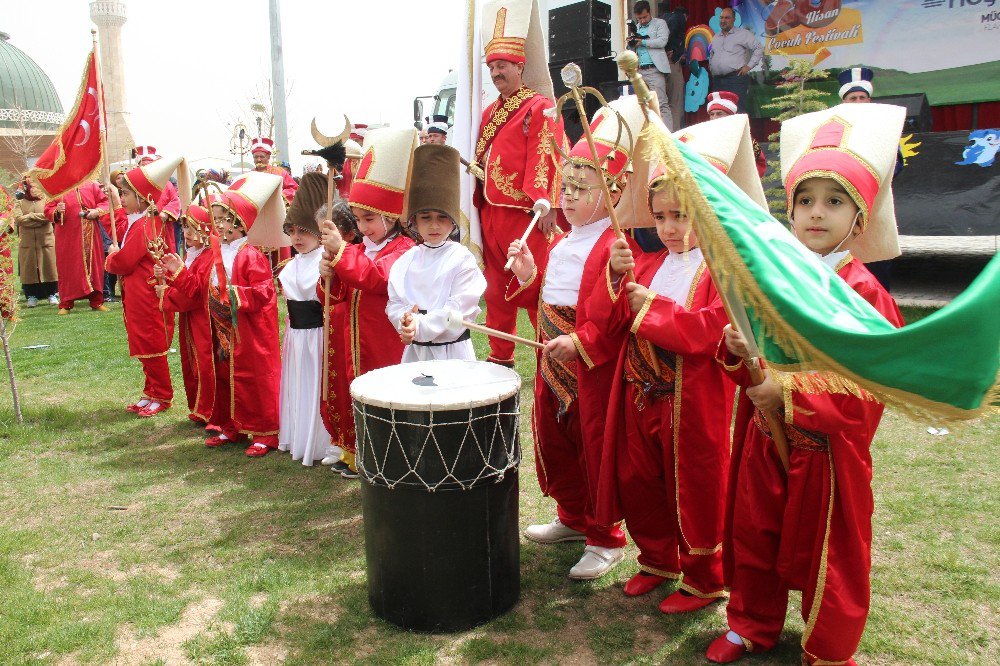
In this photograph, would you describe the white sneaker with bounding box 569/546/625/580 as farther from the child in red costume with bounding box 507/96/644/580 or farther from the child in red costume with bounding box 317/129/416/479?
the child in red costume with bounding box 317/129/416/479

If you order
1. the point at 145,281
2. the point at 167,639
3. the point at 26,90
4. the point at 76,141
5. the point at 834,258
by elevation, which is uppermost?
the point at 26,90

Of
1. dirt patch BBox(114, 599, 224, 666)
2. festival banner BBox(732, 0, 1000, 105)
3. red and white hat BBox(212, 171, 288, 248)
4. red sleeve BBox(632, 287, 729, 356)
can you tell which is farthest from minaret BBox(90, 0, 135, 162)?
red sleeve BBox(632, 287, 729, 356)

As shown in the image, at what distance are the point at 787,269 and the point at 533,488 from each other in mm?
2954

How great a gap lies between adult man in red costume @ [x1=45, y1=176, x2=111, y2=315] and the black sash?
26.9 feet

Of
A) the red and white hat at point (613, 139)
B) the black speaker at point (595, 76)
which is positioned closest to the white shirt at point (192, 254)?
the red and white hat at point (613, 139)

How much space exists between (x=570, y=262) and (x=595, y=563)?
4.43 ft

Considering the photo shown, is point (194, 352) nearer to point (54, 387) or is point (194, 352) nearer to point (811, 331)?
point (54, 387)

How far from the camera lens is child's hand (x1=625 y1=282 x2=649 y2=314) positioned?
2.87 metres

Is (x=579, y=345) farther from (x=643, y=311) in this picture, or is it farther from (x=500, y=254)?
(x=500, y=254)

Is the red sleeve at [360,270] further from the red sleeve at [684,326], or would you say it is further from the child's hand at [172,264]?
the red sleeve at [684,326]

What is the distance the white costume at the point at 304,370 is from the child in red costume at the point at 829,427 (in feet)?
10.4

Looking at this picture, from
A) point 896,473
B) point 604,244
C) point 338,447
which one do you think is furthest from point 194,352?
point 896,473

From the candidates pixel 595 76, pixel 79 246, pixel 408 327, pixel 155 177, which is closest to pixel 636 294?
pixel 408 327

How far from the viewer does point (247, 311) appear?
17.3 feet
